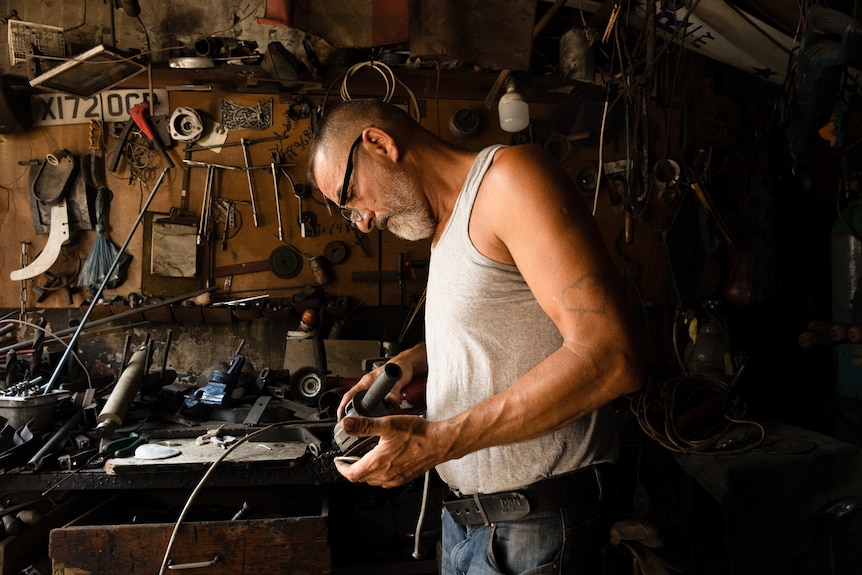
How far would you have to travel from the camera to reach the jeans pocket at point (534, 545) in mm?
1276

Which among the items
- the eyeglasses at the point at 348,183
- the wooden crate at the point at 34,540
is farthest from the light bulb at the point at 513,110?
the wooden crate at the point at 34,540

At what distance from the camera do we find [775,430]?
305cm

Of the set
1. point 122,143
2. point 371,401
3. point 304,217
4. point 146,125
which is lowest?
point 371,401

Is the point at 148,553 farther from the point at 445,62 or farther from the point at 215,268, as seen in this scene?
the point at 445,62

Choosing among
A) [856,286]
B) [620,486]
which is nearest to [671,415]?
[620,486]

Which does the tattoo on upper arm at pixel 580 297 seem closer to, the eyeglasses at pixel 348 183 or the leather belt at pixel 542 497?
the leather belt at pixel 542 497

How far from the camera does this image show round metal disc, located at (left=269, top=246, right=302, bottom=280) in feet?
13.2

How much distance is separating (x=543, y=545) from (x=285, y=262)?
3127 millimetres

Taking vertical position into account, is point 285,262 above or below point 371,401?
above

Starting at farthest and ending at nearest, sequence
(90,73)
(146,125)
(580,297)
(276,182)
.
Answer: (276,182) < (146,125) < (90,73) < (580,297)

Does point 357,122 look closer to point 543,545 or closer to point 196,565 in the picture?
point 543,545

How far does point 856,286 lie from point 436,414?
3.42 m

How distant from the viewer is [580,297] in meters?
1.04

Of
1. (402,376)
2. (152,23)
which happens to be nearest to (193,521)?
(402,376)
